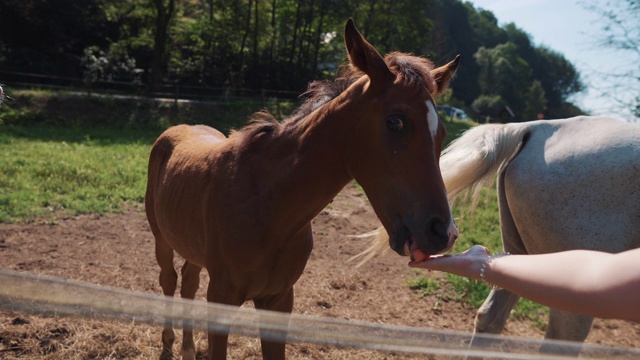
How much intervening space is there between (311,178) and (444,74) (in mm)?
916

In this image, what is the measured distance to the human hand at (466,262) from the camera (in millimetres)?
1648

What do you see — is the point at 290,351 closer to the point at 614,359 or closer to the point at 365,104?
the point at 365,104

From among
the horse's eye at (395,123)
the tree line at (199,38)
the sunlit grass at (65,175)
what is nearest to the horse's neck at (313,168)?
the horse's eye at (395,123)

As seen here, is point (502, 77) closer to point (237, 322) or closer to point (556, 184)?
point (556, 184)

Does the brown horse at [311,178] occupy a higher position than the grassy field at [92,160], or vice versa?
the brown horse at [311,178]

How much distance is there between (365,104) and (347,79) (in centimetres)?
38

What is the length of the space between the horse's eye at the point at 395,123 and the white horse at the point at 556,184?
1.61 m

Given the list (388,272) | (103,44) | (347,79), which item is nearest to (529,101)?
(103,44)

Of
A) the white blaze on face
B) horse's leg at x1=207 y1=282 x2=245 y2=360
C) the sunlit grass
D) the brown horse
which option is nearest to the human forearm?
the brown horse

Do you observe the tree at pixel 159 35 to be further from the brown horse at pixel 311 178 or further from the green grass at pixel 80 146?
the brown horse at pixel 311 178

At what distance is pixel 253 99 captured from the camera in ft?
76.8

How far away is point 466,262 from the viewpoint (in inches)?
66.6

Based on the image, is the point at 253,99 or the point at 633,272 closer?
the point at 633,272

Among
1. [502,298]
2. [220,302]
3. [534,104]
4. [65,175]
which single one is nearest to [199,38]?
[65,175]
